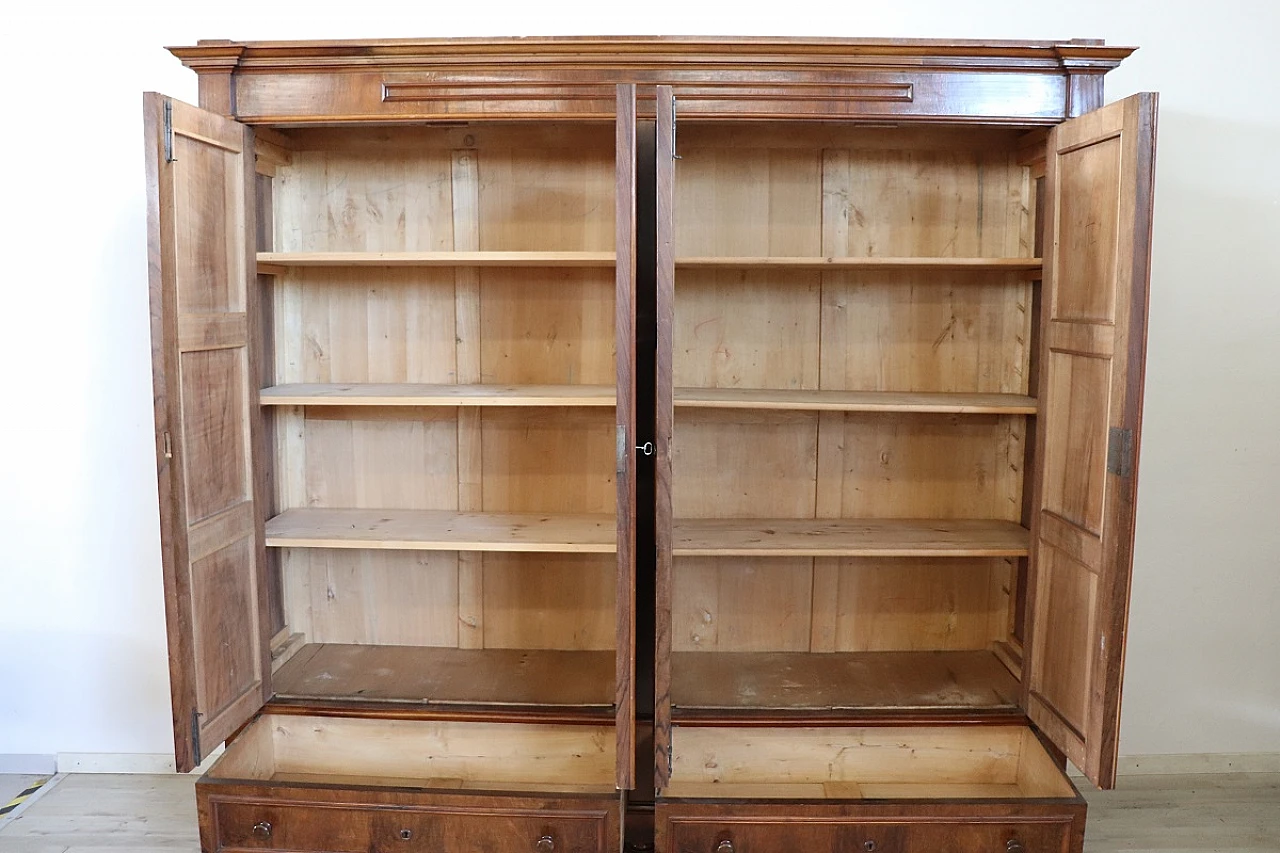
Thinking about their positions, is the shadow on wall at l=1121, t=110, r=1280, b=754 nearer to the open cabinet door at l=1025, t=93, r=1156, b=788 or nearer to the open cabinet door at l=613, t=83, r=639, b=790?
the open cabinet door at l=1025, t=93, r=1156, b=788

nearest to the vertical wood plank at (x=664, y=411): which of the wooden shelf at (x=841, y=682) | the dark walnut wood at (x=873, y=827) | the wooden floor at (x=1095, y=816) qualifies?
the dark walnut wood at (x=873, y=827)

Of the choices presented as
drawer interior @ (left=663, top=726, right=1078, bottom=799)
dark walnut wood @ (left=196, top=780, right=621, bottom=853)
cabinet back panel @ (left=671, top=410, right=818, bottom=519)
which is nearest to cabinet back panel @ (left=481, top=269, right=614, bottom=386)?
cabinet back panel @ (left=671, top=410, right=818, bottom=519)

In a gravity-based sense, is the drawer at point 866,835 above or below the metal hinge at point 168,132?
below

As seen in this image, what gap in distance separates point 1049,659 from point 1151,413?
3.44 ft

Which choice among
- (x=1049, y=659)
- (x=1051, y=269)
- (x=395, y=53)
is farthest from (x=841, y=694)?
(x=395, y=53)

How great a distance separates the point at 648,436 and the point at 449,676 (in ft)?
3.06

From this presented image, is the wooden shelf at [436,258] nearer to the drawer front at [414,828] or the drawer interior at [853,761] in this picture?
the drawer interior at [853,761]

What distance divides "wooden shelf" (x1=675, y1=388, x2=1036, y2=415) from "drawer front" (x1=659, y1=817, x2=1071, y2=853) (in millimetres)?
1043

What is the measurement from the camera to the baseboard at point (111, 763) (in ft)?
10.1

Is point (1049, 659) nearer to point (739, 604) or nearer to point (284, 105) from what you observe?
point (739, 604)

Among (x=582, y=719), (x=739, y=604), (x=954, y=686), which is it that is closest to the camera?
(x=582, y=719)

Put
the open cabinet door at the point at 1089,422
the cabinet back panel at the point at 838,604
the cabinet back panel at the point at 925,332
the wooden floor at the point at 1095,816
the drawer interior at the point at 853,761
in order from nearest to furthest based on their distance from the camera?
the open cabinet door at the point at 1089,422 → the drawer interior at the point at 853,761 → the wooden floor at the point at 1095,816 → the cabinet back panel at the point at 925,332 → the cabinet back panel at the point at 838,604

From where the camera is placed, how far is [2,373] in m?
2.95

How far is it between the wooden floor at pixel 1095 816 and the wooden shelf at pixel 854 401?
4.38ft
